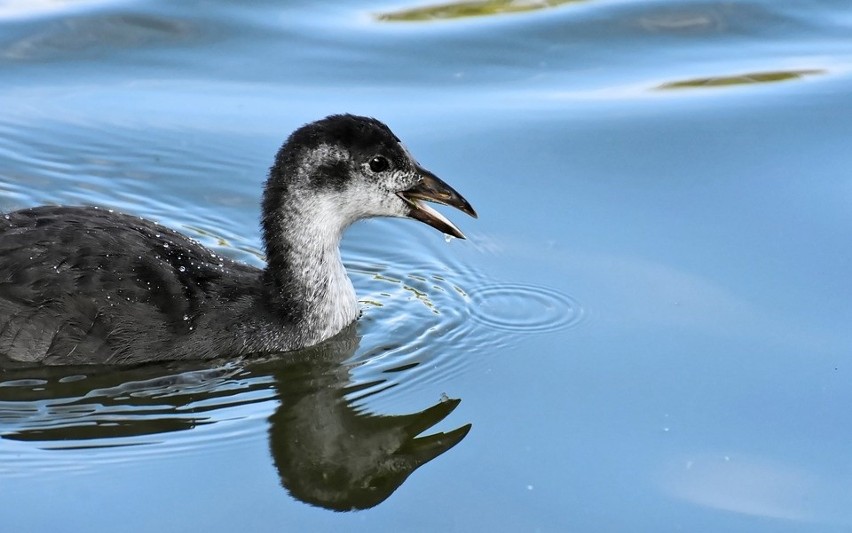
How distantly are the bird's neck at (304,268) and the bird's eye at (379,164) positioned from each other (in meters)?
0.34

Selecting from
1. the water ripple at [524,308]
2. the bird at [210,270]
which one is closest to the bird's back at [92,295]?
the bird at [210,270]

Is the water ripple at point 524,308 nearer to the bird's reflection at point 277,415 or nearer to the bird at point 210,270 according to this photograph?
the bird at point 210,270

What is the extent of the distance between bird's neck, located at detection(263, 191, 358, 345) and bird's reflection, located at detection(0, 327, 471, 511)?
255mm

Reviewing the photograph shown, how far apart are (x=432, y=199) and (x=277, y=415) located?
1.72 metres

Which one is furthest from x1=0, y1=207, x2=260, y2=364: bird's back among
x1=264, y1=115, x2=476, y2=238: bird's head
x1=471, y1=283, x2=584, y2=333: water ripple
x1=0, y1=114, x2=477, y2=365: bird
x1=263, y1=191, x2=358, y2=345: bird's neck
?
x1=471, y1=283, x2=584, y2=333: water ripple

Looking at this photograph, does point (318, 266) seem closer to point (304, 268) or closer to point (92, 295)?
point (304, 268)

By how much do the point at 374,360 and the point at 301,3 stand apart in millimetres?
6388

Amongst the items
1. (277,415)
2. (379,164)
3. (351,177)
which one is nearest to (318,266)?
(351,177)

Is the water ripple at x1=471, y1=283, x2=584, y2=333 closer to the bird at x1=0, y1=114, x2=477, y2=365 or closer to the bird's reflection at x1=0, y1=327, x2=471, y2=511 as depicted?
the bird at x1=0, y1=114, x2=477, y2=365

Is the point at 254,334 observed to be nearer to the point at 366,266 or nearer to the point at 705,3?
the point at 366,266

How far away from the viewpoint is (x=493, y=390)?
26.2 ft

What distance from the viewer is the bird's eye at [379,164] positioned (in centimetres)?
859

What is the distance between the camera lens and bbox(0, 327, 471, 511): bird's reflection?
23.5ft

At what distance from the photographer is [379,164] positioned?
862 centimetres
